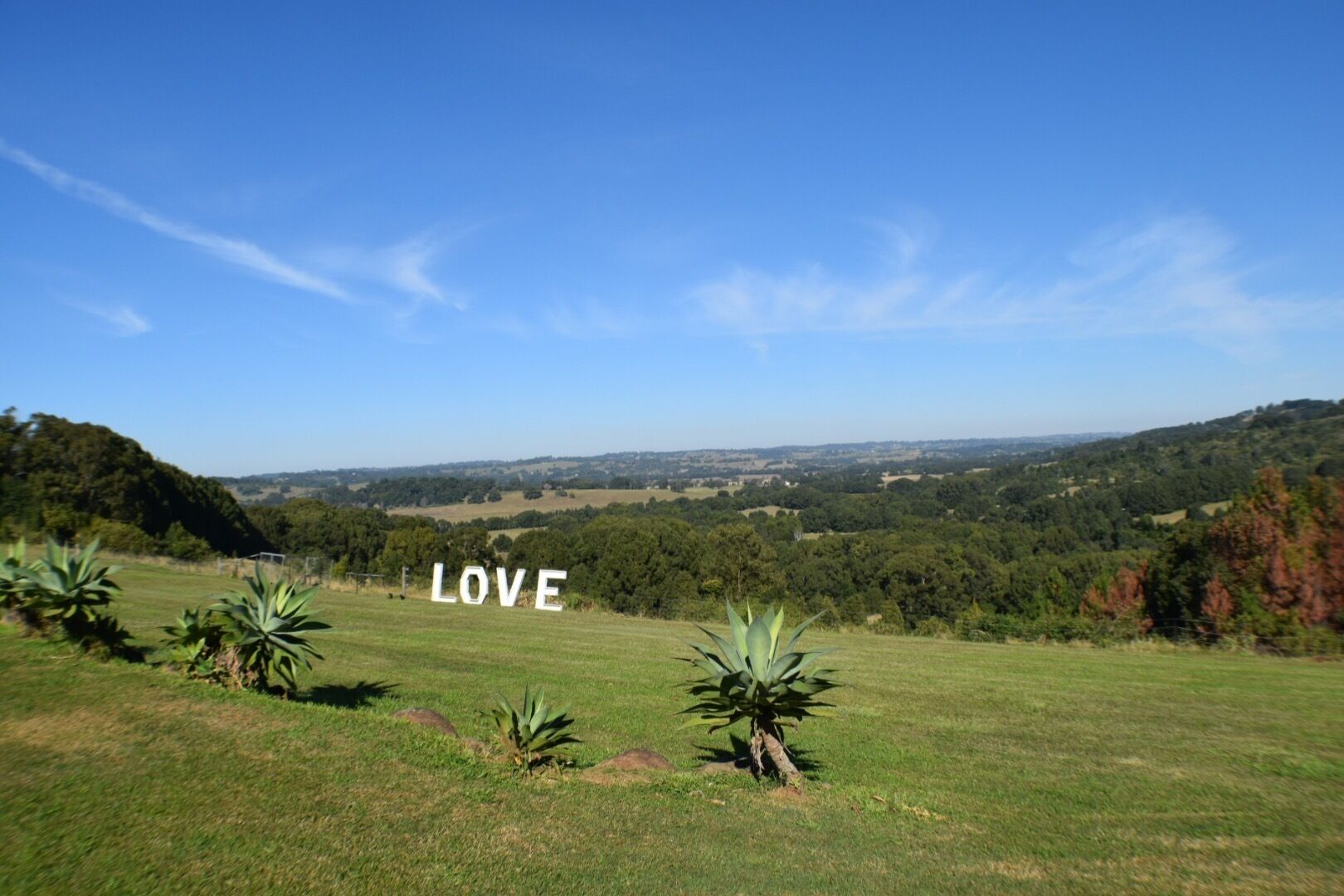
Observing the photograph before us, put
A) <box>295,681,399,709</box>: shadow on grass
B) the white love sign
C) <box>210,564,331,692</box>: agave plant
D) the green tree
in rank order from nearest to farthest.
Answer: <box>210,564,331,692</box>: agave plant
<box>295,681,399,709</box>: shadow on grass
the white love sign
the green tree

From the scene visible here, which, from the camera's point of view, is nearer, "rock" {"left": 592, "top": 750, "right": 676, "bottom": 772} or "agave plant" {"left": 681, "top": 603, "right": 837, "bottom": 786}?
"agave plant" {"left": 681, "top": 603, "right": 837, "bottom": 786}

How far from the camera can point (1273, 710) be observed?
12.3m

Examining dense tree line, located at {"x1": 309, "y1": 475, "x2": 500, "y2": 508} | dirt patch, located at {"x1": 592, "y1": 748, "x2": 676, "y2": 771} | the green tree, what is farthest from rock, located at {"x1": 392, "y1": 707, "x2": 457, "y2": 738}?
dense tree line, located at {"x1": 309, "y1": 475, "x2": 500, "y2": 508}

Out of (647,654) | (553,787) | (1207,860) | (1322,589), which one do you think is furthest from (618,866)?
(1322,589)

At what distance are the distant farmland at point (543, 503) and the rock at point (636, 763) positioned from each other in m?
106

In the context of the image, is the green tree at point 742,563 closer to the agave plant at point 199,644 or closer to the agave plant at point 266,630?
the agave plant at point 266,630

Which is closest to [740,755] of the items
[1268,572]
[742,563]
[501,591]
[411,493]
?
[501,591]

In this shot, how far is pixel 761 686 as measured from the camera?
7477 mm

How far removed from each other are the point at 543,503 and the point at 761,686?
122 m

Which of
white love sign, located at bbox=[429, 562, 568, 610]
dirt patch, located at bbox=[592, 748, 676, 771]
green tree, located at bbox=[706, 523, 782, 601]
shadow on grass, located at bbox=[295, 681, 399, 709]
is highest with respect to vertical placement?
dirt patch, located at bbox=[592, 748, 676, 771]

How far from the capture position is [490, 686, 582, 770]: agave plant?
7.43m

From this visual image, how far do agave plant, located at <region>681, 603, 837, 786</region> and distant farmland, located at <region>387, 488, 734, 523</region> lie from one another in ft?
348

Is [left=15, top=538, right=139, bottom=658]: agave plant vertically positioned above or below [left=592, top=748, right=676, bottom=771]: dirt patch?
above

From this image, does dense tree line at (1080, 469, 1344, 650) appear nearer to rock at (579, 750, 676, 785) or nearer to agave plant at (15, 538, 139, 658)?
rock at (579, 750, 676, 785)
